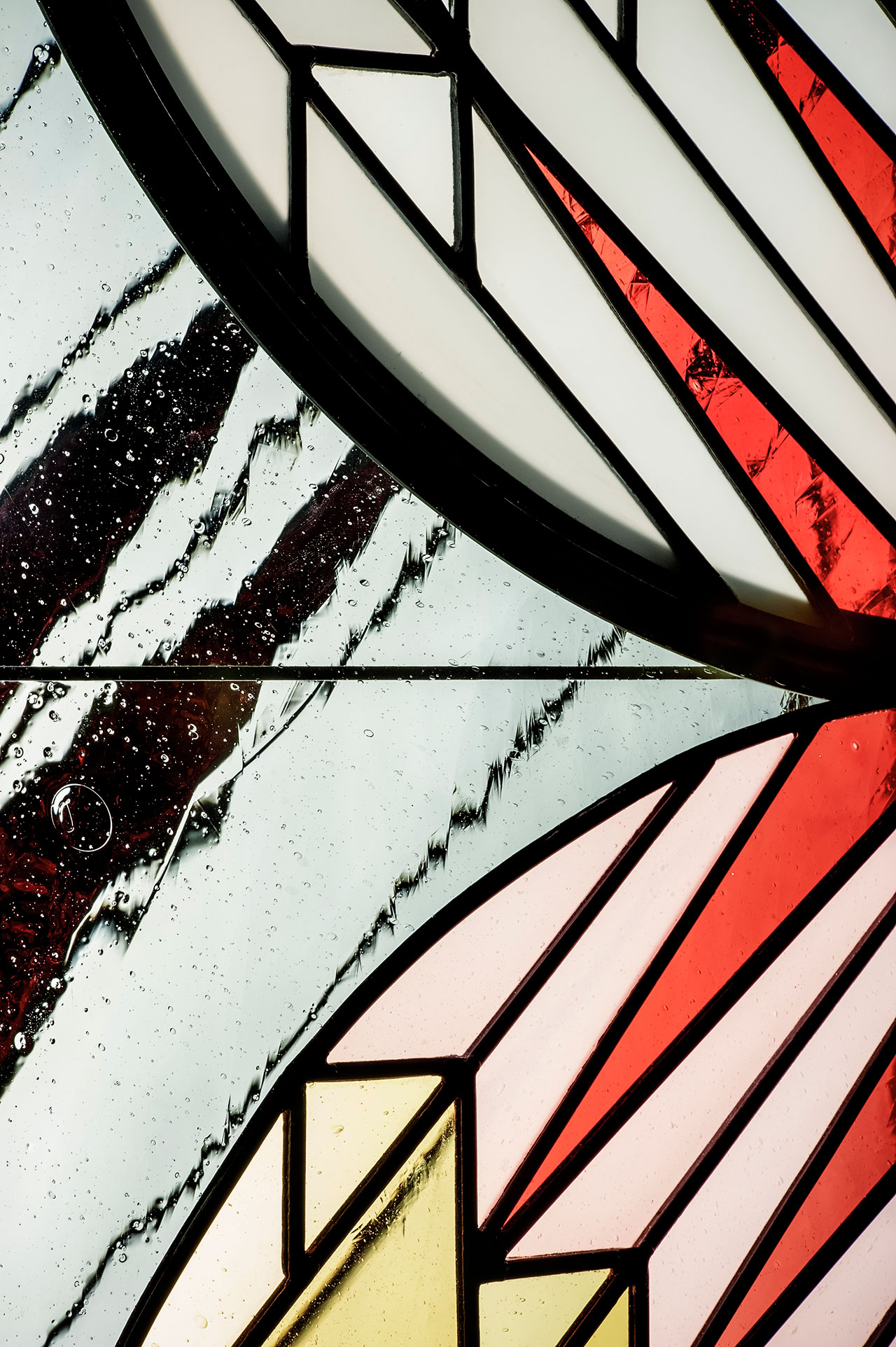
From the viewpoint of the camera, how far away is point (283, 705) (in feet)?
4.77

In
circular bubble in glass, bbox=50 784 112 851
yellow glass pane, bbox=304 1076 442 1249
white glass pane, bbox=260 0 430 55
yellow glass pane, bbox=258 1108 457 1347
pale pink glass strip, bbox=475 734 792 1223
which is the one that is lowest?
yellow glass pane, bbox=258 1108 457 1347

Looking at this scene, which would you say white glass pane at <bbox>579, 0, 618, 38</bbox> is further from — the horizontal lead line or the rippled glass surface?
the horizontal lead line

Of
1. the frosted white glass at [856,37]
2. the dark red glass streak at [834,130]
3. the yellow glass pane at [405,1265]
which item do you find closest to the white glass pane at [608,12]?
the dark red glass streak at [834,130]

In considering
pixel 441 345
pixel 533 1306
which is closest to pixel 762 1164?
pixel 533 1306

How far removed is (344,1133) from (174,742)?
0.72m

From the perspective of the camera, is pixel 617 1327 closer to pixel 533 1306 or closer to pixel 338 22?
pixel 533 1306

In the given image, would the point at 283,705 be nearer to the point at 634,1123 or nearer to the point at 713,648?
the point at 713,648

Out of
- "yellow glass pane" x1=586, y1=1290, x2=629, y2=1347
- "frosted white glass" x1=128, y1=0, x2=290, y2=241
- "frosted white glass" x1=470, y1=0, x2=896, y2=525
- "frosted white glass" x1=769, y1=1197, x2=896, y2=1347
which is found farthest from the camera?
"frosted white glass" x1=769, y1=1197, x2=896, y2=1347

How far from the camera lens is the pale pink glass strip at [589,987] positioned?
4.77ft

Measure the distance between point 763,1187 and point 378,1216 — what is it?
0.71m

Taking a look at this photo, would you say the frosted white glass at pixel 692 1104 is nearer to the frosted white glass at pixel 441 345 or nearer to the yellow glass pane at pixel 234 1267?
the yellow glass pane at pixel 234 1267

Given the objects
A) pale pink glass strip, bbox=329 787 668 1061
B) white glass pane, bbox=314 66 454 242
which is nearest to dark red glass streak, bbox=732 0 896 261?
white glass pane, bbox=314 66 454 242

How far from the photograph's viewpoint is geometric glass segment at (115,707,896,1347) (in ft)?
4.72

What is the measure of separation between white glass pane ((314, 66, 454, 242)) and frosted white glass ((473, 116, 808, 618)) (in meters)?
0.05
